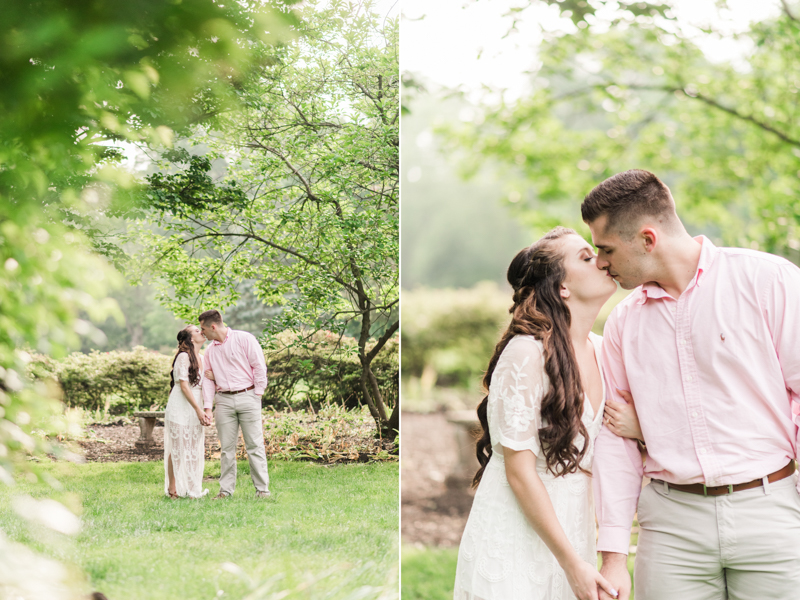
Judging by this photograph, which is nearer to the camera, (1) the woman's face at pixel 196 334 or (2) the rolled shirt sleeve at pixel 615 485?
(2) the rolled shirt sleeve at pixel 615 485

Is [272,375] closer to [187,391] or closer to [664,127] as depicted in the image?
[187,391]

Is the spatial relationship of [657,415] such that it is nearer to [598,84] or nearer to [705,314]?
[705,314]

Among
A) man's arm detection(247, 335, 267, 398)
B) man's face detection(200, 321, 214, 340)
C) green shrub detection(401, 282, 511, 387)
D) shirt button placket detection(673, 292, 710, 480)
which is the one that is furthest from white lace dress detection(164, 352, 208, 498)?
green shrub detection(401, 282, 511, 387)

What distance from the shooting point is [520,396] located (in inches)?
63.6


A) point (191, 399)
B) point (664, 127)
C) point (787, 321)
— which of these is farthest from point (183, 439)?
point (664, 127)

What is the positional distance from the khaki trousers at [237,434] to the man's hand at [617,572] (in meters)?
1.68

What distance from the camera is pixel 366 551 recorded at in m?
2.95

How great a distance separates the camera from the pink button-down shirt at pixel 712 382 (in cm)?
160

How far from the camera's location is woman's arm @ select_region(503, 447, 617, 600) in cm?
157

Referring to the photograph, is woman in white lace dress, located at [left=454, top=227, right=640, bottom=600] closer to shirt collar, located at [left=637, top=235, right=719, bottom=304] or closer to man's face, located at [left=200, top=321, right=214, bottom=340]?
shirt collar, located at [left=637, top=235, right=719, bottom=304]

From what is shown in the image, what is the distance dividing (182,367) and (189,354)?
2.5 inches

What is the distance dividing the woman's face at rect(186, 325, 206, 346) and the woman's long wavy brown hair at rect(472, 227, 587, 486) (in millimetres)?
1430

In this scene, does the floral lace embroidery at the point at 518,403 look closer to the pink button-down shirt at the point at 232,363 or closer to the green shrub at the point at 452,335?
the pink button-down shirt at the point at 232,363

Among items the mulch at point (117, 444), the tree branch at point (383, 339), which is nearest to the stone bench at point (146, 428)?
the mulch at point (117, 444)
